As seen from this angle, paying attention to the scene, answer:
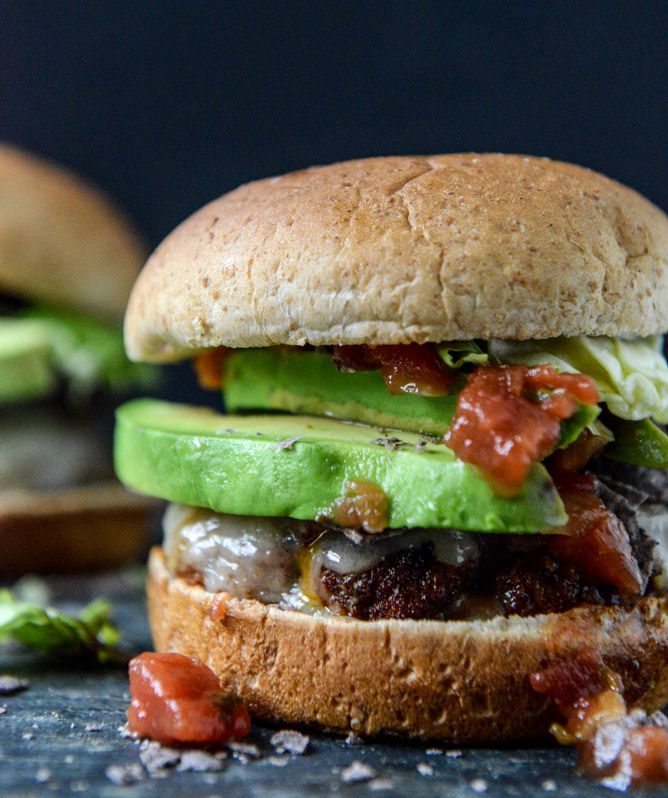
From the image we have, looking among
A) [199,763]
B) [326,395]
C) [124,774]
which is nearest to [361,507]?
[326,395]

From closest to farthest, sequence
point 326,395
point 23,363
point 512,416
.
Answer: point 512,416, point 326,395, point 23,363

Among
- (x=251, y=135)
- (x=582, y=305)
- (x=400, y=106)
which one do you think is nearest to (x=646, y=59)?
(x=400, y=106)

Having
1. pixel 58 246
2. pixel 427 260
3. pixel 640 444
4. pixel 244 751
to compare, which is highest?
pixel 427 260

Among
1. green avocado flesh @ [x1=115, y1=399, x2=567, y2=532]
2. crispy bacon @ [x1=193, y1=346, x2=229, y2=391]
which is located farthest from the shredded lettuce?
crispy bacon @ [x1=193, y1=346, x2=229, y2=391]

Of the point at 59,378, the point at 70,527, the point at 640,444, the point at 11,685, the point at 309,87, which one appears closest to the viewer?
the point at 640,444

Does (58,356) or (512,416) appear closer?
(512,416)

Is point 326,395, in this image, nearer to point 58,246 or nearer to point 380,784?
point 380,784

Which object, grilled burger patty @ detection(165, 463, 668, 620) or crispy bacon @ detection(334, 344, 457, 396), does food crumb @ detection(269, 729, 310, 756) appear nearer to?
grilled burger patty @ detection(165, 463, 668, 620)

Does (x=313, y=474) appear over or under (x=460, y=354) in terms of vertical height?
under
